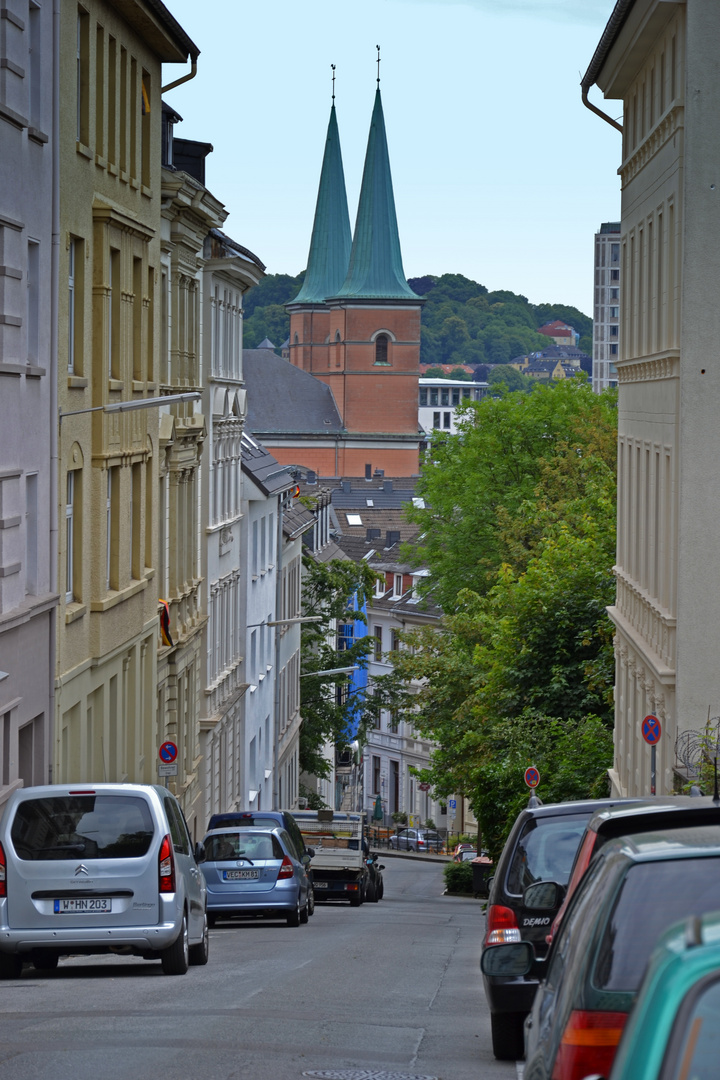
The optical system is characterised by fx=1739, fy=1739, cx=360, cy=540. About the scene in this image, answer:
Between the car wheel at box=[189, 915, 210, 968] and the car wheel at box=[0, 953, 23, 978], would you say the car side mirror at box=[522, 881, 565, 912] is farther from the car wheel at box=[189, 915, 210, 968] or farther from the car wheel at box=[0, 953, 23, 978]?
the car wheel at box=[189, 915, 210, 968]

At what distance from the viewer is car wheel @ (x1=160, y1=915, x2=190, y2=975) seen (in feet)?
Result: 45.3

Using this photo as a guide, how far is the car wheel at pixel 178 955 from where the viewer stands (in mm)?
13794

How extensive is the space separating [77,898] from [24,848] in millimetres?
554

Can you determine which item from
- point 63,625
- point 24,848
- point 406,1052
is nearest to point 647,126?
point 63,625

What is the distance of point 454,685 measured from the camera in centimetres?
4516

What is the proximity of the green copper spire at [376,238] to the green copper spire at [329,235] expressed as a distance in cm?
687

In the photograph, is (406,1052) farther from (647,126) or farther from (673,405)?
(647,126)

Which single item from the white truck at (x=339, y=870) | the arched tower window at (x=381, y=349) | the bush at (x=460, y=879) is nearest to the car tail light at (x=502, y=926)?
the white truck at (x=339, y=870)

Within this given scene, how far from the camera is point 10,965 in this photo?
45.8 ft

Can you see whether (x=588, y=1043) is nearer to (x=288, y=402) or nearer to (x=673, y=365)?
(x=673, y=365)

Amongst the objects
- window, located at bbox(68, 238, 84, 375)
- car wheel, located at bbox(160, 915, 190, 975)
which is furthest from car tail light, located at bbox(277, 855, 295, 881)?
car wheel, located at bbox(160, 915, 190, 975)

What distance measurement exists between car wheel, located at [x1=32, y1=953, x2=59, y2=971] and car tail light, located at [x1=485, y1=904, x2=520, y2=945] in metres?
4.90

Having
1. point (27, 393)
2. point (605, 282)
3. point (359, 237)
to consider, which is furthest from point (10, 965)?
point (605, 282)

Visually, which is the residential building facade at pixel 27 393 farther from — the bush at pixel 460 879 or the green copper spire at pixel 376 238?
the green copper spire at pixel 376 238
